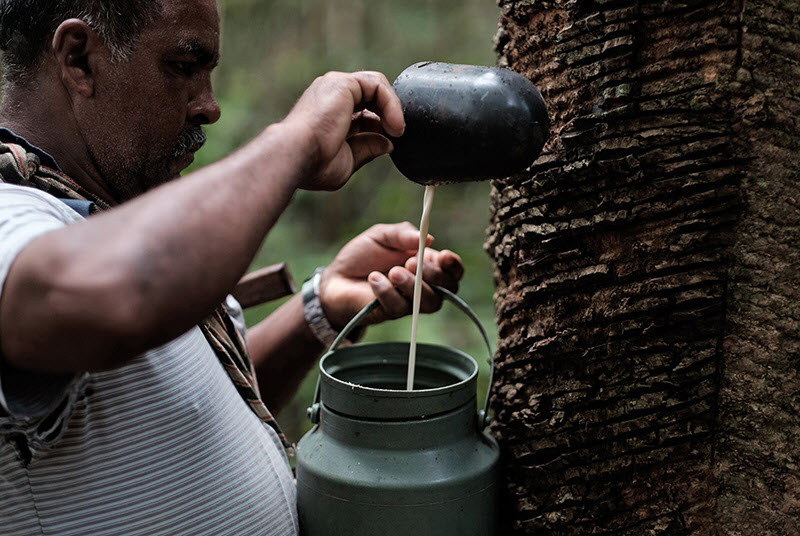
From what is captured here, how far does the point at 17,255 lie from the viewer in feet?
4.04

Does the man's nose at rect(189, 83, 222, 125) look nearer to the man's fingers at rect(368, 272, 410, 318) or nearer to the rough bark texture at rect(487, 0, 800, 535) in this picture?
the man's fingers at rect(368, 272, 410, 318)

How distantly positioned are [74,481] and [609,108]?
1.39 meters

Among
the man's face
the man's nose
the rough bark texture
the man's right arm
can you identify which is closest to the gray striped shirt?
the man's right arm

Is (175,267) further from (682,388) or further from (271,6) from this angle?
(271,6)

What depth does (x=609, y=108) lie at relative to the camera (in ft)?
5.64

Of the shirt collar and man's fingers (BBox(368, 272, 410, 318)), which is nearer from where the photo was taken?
the shirt collar

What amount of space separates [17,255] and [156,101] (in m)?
0.79

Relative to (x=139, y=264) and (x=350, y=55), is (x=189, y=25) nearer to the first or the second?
(x=139, y=264)

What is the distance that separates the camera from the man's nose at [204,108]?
1991 mm

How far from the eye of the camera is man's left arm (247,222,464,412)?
2248 mm

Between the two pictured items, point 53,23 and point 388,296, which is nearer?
point 53,23

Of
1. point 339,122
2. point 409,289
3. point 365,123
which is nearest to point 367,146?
point 365,123

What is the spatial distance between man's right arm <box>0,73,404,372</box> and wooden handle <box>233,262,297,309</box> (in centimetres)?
154

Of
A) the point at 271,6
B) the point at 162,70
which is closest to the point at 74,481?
the point at 162,70
